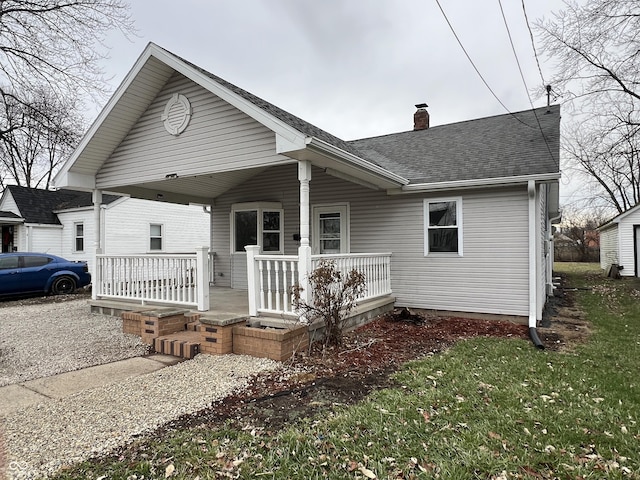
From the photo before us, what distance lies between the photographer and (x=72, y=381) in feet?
14.6

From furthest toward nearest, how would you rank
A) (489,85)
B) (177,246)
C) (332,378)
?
(177,246), (489,85), (332,378)

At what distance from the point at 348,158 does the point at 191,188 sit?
5163 mm

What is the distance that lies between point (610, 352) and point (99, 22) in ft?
50.2

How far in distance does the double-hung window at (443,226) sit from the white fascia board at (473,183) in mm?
390

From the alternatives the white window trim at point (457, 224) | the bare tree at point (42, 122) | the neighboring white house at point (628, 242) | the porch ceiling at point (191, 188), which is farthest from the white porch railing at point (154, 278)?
the neighboring white house at point (628, 242)

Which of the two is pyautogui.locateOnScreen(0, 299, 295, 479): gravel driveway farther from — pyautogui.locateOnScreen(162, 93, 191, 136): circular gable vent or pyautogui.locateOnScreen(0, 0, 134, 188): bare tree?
pyautogui.locateOnScreen(0, 0, 134, 188): bare tree

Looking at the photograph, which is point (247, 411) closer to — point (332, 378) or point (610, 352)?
point (332, 378)

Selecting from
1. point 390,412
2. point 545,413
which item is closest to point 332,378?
point 390,412

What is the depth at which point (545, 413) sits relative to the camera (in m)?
3.48

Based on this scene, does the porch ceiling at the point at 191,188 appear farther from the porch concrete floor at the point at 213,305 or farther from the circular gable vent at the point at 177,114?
the porch concrete floor at the point at 213,305

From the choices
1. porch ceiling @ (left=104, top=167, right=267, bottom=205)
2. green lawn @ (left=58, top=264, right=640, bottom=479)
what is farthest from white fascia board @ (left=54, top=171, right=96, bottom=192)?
green lawn @ (left=58, top=264, right=640, bottom=479)

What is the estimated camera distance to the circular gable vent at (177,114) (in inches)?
280

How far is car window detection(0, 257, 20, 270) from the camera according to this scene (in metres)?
11.5

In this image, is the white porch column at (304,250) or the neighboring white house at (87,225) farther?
the neighboring white house at (87,225)
